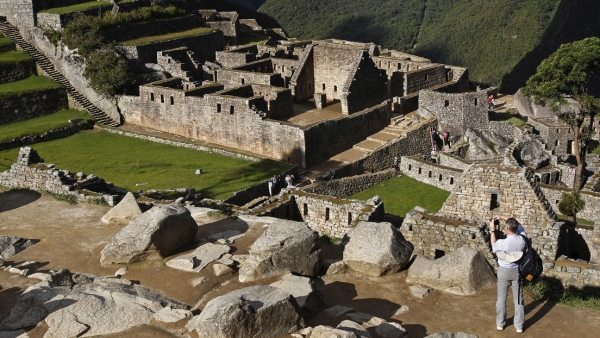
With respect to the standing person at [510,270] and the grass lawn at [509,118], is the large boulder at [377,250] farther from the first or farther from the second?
the grass lawn at [509,118]

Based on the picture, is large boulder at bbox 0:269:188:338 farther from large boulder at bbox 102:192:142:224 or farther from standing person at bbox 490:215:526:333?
standing person at bbox 490:215:526:333

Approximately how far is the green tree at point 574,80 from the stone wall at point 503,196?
49.0 feet

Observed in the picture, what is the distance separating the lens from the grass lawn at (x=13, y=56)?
1586 inches

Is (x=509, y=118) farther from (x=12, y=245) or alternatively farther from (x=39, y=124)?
(x=12, y=245)

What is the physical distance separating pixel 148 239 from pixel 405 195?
15714 millimetres

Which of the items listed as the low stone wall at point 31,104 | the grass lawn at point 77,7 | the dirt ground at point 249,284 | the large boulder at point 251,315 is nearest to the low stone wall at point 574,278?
the dirt ground at point 249,284

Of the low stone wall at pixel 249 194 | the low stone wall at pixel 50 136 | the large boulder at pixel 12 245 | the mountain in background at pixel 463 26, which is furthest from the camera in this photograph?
the mountain in background at pixel 463 26

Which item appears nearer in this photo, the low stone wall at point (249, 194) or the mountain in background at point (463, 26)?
the low stone wall at point (249, 194)

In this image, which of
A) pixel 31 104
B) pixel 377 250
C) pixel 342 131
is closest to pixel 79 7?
pixel 31 104

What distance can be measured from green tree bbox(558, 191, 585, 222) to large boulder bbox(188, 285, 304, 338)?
1589 centimetres

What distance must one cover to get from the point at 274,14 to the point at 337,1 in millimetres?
17793

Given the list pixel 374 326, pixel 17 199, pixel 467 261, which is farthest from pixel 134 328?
pixel 17 199

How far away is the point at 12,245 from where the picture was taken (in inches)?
677

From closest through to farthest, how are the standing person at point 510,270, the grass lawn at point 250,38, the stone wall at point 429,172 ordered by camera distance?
1. the standing person at point 510,270
2. the stone wall at point 429,172
3. the grass lawn at point 250,38
